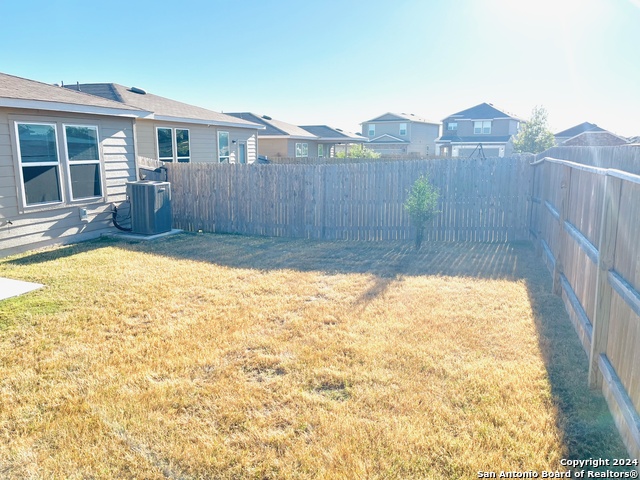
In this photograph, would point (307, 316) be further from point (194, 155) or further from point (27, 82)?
point (194, 155)

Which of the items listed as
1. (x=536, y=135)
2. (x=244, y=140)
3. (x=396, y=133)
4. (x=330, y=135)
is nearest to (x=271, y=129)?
(x=330, y=135)

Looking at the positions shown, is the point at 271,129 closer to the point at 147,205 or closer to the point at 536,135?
the point at 536,135

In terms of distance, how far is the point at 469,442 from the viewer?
285cm

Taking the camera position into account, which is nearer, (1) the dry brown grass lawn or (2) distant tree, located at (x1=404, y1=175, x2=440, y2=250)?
(1) the dry brown grass lawn

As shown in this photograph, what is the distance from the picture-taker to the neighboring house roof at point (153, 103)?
563 inches

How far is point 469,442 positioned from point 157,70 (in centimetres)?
2558

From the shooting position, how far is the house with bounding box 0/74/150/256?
7.97 m

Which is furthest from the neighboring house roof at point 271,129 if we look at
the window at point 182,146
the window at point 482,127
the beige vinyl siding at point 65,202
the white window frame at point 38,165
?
the white window frame at point 38,165

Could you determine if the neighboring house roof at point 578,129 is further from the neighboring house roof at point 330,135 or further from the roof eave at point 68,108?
the roof eave at point 68,108

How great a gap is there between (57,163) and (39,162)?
0.38 meters

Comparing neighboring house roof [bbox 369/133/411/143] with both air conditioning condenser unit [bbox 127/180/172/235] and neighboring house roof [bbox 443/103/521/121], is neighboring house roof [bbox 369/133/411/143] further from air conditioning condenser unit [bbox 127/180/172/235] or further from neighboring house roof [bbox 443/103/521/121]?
air conditioning condenser unit [bbox 127/180/172/235]

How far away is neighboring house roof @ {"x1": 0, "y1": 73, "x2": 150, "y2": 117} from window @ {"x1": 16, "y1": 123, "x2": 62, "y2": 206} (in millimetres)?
459

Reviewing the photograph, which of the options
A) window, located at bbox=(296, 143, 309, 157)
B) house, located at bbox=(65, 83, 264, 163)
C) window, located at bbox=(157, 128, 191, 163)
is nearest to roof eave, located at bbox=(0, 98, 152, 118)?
house, located at bbox=(65, 83, 264, 163)

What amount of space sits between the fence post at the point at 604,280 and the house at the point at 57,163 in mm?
8634
